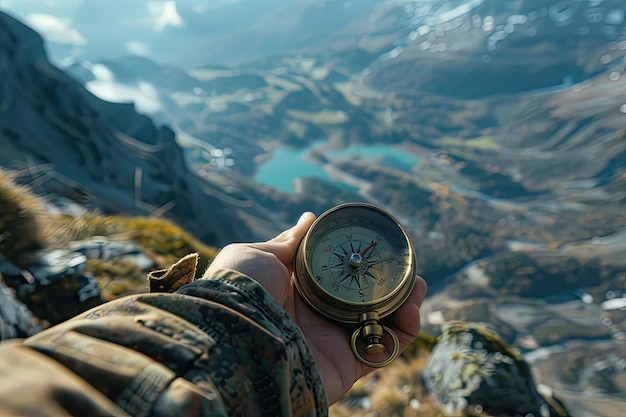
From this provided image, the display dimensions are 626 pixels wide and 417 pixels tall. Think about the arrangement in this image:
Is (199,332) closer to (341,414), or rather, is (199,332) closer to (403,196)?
(341,414)

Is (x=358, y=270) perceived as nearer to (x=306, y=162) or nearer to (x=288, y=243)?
(x=288, y=243)

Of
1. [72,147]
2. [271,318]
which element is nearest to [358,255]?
[271,318]

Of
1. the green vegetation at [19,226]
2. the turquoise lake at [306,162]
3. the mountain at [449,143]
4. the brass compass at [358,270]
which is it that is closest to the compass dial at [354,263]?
the brass compass at [358,270]

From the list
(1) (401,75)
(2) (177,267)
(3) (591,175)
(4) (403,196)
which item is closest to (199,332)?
(2) (177,267)

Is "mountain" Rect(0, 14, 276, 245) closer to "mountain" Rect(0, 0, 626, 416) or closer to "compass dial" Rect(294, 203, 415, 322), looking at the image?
"mountain" Rect(0, 0, 626, 416)

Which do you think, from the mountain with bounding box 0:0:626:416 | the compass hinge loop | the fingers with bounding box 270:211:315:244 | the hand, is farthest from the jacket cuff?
the mountain with bounding box 0:0:626:416
